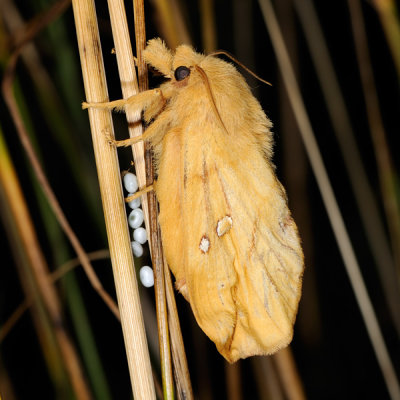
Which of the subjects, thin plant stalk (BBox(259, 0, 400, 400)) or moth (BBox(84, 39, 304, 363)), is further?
thin plant stalk (BBox(259, 0, 400, 400))

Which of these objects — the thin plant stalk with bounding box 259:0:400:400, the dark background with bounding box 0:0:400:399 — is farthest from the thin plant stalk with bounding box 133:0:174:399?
the thin plant stalk with bounding box 259:0:400:400

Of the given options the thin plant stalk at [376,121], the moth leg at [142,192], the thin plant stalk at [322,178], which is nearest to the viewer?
the moth leg at [142,192]

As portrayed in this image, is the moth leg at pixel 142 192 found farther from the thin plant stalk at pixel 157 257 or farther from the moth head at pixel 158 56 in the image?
the moth head at pixel 158 56

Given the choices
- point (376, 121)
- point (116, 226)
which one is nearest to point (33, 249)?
point (116, 226)

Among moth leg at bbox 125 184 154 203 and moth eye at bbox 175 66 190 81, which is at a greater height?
moth eye at bbox 175 66 190 81

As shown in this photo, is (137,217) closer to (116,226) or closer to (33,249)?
(116,226)

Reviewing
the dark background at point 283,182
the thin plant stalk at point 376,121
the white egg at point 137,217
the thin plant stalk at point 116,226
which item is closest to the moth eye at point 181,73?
the thin plant stalk at point 116,226

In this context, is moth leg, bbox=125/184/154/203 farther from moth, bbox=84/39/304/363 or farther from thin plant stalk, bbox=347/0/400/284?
thin plant stalk, bbox=347/0/400/284
